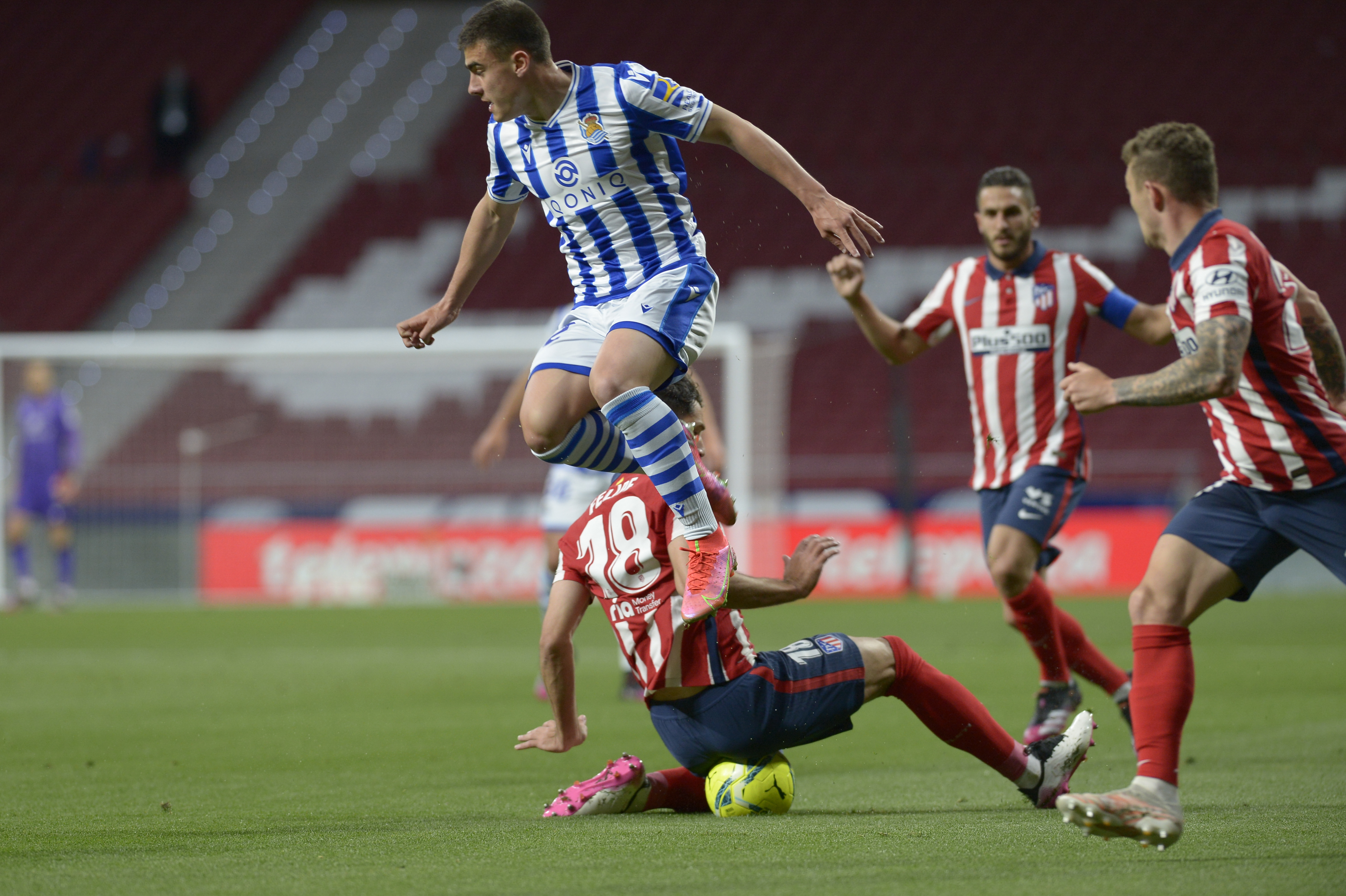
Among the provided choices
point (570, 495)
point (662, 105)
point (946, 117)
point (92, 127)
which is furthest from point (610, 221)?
point (92, 127)

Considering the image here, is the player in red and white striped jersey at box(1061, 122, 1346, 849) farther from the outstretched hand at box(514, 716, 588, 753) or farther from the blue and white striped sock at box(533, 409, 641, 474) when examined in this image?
the blue and white striped sock at box(533, 409, 641, 474)

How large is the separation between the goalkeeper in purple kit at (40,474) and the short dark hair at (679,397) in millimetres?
11597

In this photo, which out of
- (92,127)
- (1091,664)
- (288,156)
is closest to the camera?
(1091,664)

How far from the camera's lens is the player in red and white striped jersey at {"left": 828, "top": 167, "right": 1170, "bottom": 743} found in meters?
5.67

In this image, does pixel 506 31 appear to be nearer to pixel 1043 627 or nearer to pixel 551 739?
pixel 551 739

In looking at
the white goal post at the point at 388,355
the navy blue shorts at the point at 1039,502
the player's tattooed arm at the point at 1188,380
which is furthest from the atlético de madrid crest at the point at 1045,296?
the white goal post at the point at 388,355

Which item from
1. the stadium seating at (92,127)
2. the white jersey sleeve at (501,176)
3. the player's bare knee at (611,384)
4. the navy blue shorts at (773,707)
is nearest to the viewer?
the navy blue shorts at (773,707)

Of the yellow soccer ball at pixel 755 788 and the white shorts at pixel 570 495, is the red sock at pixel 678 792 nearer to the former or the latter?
the yellow soccer ball at pixel 755 788

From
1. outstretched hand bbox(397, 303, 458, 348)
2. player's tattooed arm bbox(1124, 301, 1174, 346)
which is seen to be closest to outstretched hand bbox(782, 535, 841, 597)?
outstretched hand bbox(397, 303, 458, 348)

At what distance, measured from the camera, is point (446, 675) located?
28.7 ft

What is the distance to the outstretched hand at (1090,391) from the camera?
3.31 m

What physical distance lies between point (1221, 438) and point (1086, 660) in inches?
76.5

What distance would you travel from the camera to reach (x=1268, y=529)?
362 cm

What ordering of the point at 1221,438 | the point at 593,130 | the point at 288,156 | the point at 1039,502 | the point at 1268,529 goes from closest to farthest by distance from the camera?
the point at 1268,529 < the point at 1221,438 < the point at 593,130 < the point at 1039,502 < the point at 288,156
